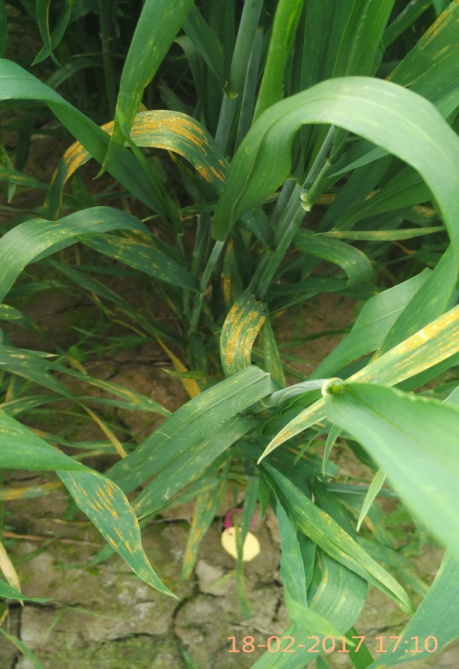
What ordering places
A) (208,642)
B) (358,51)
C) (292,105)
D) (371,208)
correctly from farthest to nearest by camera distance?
(208,642) → (371,208) → (358,51) → (292,105)

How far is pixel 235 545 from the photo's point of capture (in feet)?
3.47

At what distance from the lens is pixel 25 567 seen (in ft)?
3.36

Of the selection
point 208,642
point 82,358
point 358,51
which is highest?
point 358,51

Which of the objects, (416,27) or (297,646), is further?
(416,27)

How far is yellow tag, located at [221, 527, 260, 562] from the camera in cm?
106

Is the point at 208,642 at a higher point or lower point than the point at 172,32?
lower

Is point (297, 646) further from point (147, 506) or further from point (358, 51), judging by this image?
point (358, 51)

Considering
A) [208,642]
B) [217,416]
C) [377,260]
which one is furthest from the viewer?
[377,260]

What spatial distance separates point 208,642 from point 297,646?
487 millimetres

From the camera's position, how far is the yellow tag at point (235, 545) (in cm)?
106

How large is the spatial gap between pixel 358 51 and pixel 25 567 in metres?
0.92

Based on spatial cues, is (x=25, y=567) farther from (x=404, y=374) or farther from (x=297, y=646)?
(x=404, y=374)

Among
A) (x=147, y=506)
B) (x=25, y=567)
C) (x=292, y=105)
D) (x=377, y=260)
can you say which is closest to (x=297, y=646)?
(x=147, y=506)

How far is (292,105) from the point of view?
1.37ft
